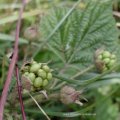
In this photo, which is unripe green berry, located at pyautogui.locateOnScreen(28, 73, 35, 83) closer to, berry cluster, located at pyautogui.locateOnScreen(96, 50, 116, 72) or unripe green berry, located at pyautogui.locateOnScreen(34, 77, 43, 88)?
unripe green berry, located at pyautogui.locateOnScreen(34, 77, 43, 88)

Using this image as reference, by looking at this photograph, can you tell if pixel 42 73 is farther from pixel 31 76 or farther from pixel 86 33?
pixel 86 33

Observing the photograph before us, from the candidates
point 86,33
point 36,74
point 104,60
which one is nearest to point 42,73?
point 36,74

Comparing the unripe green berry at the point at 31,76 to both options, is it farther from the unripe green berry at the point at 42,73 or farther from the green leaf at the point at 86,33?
the green leaf at the point at 86,33

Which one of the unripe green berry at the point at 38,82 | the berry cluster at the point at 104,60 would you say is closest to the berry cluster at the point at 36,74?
the unripe green berry at the point at 38,82

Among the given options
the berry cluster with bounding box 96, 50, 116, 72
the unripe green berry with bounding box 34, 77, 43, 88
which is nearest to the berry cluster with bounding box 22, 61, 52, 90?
the unripe green berry with bounding box 34, 77, 43, 88

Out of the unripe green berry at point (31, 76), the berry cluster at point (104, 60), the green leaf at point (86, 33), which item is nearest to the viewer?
the unripe green berry at point (31, 76)

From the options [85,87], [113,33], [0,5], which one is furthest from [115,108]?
[0,5]
